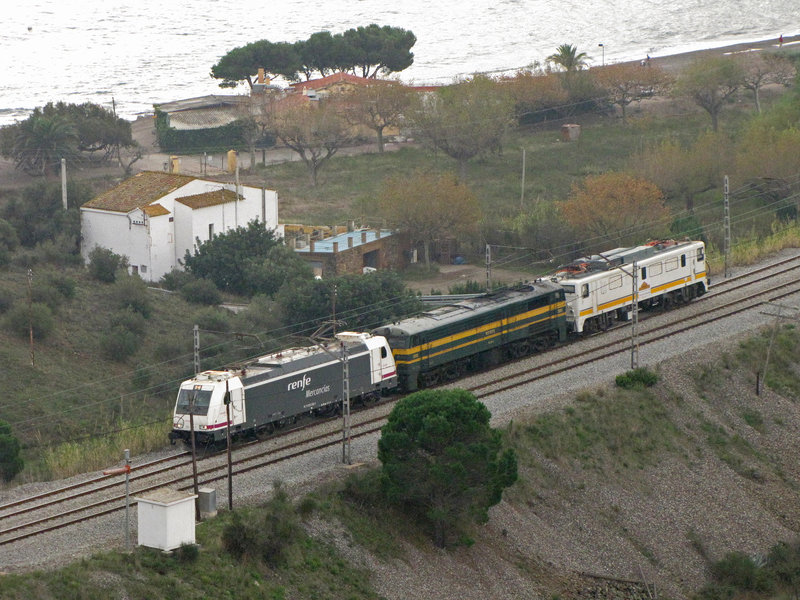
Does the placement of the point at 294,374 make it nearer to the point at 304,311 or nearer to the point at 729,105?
the point at 304,311

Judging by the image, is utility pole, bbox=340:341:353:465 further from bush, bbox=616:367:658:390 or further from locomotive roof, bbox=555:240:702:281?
locomotive roof, bbox=555:240:702:281

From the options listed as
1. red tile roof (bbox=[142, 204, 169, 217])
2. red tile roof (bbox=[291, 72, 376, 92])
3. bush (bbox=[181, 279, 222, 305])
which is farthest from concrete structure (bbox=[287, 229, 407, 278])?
red tile roof (bbox=[291, 72, 376, 92])

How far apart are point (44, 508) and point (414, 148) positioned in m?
69.5

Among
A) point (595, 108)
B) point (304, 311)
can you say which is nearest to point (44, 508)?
point (304, 311)

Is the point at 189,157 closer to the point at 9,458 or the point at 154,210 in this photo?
the point at 154,210

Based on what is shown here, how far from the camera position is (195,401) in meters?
→ 36.7

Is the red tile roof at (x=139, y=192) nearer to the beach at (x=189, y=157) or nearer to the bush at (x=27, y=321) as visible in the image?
the bush at (x=27, y=321)

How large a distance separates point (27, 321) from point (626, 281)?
967 inches

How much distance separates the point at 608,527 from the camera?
3803cm

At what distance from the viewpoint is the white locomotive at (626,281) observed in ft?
158

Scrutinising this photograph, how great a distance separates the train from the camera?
36969 mm

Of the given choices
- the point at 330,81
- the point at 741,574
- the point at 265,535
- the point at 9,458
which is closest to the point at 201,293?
the point at 9,458

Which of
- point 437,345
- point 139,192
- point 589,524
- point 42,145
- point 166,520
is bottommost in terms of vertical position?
point 589,524

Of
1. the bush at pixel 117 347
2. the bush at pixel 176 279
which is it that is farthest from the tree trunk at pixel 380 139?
the bush at pixel 117 347
